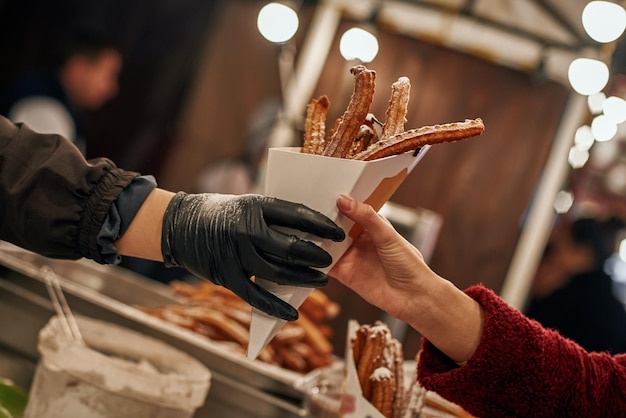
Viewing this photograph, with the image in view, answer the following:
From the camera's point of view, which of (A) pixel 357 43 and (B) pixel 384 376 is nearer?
(B) pixel 384 376

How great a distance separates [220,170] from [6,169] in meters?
3.82

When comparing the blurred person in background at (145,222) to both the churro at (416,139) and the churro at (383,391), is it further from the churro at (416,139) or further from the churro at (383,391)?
the churro at (383,391)

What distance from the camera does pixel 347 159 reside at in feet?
4.00

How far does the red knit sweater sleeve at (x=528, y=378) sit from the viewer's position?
4.70ft

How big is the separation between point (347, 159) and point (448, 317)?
495 millimetres

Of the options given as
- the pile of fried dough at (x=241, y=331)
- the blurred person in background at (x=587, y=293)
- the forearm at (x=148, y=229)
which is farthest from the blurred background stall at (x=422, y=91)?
the forearm at (x=148, y=229)

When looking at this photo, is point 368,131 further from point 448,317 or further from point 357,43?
point 357,43

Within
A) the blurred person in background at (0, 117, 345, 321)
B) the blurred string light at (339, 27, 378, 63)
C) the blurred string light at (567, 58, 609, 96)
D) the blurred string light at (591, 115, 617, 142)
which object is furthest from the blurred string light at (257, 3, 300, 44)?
the blurred person in background at (0, 117, 345, 321)

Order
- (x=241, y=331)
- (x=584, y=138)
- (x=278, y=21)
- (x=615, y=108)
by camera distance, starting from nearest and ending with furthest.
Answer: (x=241, y=331) < (x=278, y=21) < (x=615, y=108) < (x=584, y=138)

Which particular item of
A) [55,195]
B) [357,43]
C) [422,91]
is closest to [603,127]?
[422,91]

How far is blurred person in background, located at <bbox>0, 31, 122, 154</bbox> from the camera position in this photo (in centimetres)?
394

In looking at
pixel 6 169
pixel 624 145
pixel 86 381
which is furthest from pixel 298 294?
pixel 624 145

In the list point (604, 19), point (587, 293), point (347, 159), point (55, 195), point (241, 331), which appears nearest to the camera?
point (347, 159)

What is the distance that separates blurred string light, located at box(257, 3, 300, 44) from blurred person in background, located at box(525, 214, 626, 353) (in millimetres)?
2354
